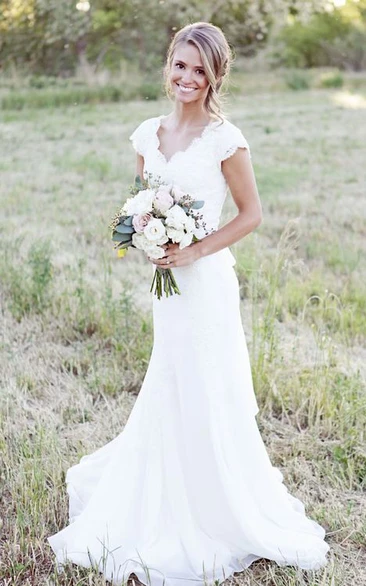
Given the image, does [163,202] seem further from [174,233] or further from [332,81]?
[332,81]

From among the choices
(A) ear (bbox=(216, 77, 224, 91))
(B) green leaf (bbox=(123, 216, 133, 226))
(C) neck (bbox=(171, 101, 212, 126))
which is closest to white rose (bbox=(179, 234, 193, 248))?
(B) green leaf (bbox=(123, 216, 133, 226))

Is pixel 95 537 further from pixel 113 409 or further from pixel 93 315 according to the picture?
pixel 93 315

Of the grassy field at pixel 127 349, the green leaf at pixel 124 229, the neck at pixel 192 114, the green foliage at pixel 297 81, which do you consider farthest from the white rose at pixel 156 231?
the green foliage at pixel 297 81

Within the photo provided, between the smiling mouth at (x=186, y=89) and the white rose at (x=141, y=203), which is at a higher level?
the smiling mouth at (x=186, y=89)

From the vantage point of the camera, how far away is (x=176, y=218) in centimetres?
273

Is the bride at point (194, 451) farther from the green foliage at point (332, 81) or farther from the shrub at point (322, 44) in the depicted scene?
the shrub at point (322, 44)

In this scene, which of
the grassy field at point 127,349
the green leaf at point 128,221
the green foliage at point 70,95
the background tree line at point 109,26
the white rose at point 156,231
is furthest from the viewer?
the background tree line at point 109,26

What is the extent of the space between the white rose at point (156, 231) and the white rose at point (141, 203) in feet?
0.24

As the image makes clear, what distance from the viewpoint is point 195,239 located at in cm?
295

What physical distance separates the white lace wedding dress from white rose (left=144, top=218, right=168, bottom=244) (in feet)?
1.21

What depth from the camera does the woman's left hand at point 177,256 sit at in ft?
9.43

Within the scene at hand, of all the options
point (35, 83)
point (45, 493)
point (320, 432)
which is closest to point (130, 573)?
point (45, 493)

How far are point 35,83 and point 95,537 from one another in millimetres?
15859

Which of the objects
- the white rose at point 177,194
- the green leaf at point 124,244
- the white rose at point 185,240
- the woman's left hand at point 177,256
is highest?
the white rose at point 177,194
